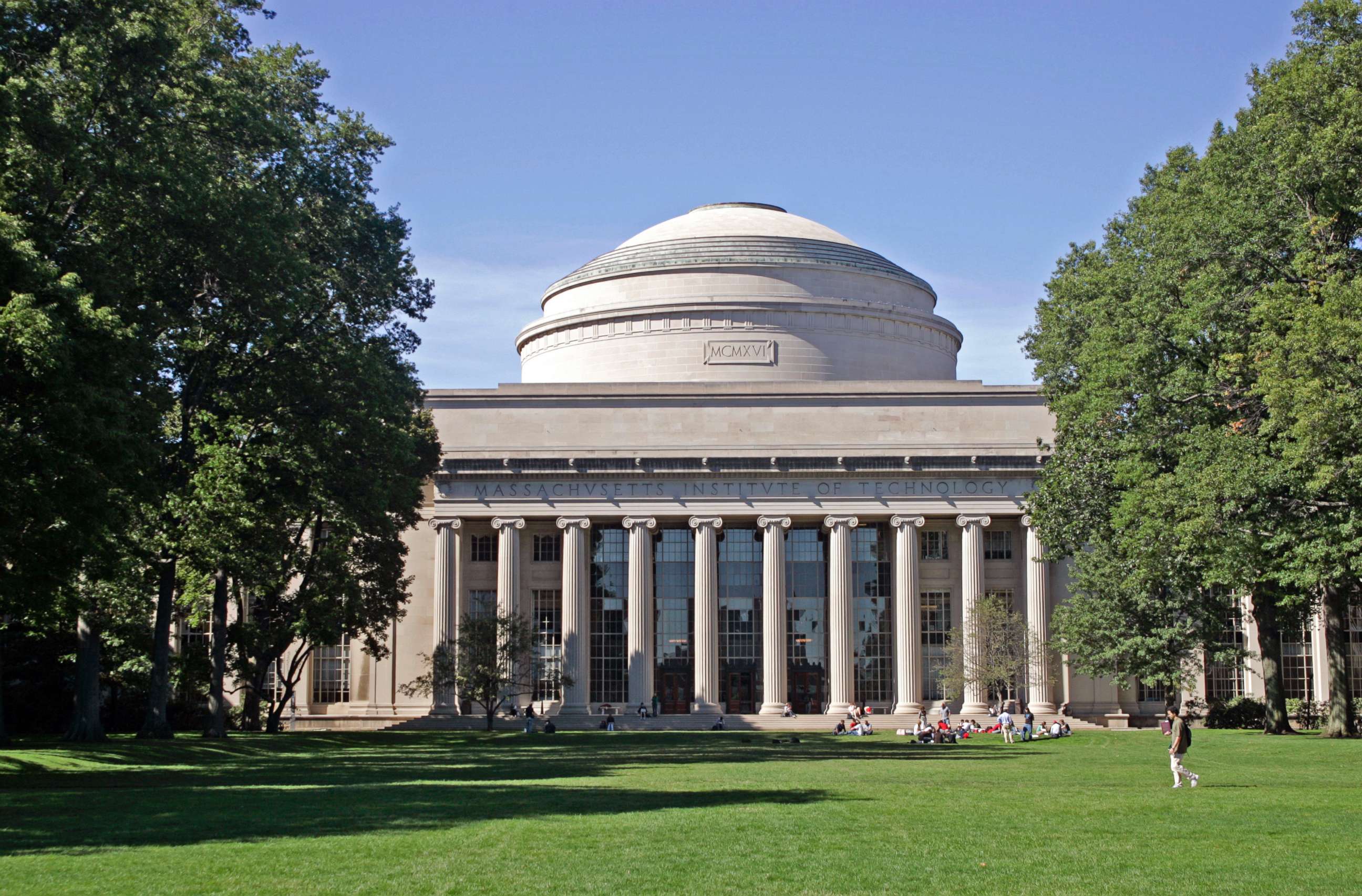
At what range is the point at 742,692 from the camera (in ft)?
236

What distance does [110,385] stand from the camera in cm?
3069

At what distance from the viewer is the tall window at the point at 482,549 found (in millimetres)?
73625

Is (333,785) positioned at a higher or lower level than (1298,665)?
lower

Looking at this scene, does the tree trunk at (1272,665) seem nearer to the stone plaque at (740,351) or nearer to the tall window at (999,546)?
the tall window at (999,546)

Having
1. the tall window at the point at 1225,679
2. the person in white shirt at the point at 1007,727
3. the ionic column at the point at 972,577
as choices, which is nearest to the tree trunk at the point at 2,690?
the person in white shirt at the point at 1007,727

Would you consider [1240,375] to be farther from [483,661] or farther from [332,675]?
[332,675]

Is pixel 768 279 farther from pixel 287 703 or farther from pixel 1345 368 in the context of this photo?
pixel 1345 368

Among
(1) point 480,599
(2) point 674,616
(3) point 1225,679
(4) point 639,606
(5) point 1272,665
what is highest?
(1) point 480,599

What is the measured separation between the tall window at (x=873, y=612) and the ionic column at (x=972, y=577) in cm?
363

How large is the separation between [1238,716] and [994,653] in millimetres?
10241

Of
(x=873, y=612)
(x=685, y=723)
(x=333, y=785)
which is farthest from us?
(x=873, y=612)

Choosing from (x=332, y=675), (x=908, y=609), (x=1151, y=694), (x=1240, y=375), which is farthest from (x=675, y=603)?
(x=1240, y=375)

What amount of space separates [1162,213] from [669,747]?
22273mm

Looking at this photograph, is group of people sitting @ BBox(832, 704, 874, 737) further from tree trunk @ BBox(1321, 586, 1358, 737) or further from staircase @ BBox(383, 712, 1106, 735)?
tree trunk @ BBox(1321, 586, 1358, 737)
